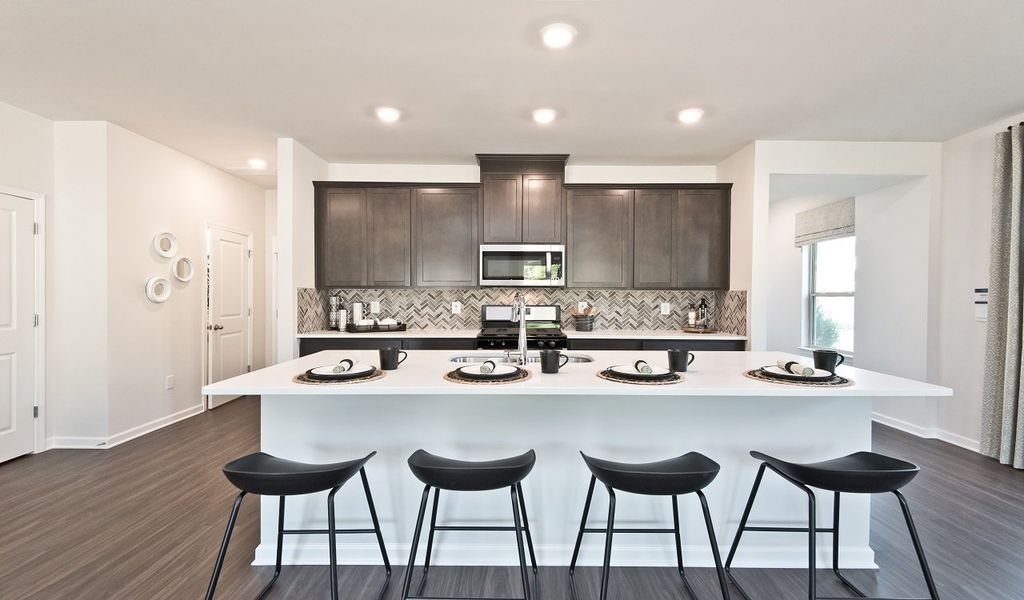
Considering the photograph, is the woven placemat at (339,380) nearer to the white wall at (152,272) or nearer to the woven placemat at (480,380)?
the woven placemat at (480,380)

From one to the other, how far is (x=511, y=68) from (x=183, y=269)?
3704 millimetres

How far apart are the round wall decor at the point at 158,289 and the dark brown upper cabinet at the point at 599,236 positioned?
144 inches

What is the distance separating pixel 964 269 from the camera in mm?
3666

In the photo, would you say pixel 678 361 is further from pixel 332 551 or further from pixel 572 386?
pixel 332 551

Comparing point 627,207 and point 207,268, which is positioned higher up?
point 627,207

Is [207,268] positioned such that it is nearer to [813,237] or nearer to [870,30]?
[870,30]

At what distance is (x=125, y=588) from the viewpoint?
189cm

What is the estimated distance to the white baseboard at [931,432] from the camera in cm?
358

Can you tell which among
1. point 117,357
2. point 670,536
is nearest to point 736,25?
point 670,536

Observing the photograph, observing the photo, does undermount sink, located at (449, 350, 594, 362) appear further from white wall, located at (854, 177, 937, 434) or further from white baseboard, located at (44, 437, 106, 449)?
white wall, located at (854, 177, 937, 434)

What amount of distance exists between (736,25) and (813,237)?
3886 millimetres

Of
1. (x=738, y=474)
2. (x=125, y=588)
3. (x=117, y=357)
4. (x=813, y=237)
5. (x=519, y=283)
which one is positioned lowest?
(x=125, y=588)

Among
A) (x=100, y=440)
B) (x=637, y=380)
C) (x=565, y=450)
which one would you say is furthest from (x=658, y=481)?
(x=100, y=440)

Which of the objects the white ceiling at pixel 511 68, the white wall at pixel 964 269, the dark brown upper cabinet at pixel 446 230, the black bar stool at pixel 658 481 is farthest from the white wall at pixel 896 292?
the dark brown upper cabinet at pixel 446 230
